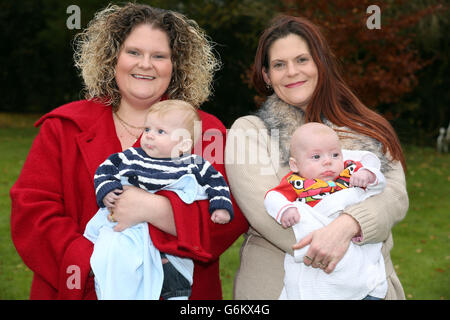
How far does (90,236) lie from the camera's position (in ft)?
9.04

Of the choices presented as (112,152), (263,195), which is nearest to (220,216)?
→ (263,195)

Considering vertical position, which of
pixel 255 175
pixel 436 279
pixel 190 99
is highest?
pixel 190 99

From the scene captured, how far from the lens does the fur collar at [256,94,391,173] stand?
10.1 ft

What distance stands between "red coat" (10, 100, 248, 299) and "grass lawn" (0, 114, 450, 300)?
3.28 metres

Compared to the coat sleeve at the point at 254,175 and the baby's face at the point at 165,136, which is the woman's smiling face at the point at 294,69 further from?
the baby's face at the point at 165,136

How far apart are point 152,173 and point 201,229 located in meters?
0.43

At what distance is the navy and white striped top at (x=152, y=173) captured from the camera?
263 cm

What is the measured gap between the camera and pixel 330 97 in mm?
3252

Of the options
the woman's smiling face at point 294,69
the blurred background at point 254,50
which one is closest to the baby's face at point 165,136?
the woman's smiling face at point 294,69

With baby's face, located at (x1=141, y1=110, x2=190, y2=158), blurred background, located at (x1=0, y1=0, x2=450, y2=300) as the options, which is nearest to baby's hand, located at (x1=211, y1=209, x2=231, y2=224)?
baby's face, located at (x1=141, y1=110, x2=190, y2=158)

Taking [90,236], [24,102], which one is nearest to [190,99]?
[90,236]

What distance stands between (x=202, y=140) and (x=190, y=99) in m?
0.40

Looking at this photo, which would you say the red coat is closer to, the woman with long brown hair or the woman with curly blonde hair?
the woman with curly blonde hair
